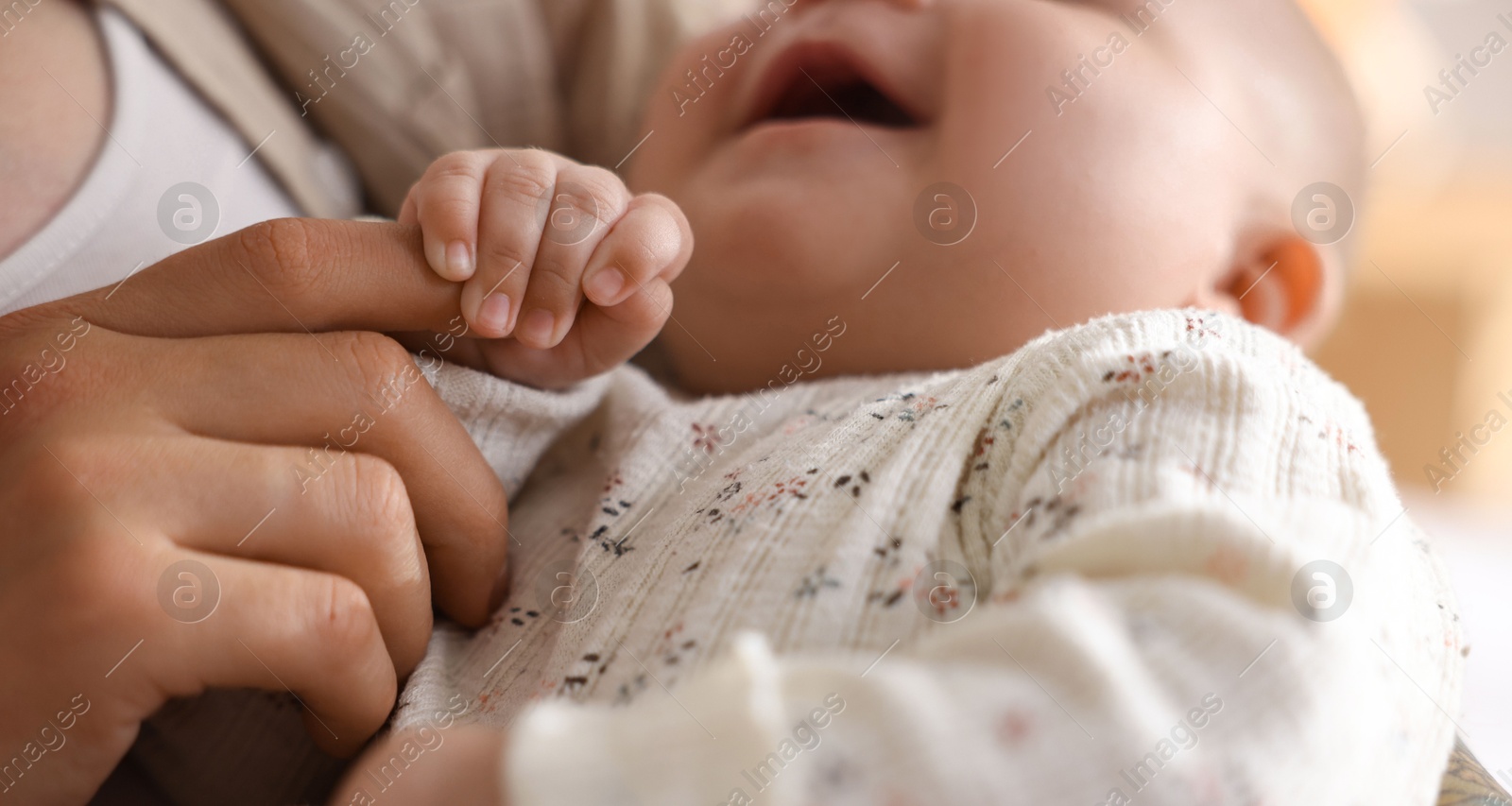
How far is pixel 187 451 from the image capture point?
0.48 m

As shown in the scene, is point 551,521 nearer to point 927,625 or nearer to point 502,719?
point 502,719

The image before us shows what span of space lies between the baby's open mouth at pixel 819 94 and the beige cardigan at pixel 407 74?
0.83 feet

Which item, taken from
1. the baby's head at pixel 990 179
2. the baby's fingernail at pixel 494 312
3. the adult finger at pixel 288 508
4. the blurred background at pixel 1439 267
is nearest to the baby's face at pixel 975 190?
the baby's head at pixel 990 179

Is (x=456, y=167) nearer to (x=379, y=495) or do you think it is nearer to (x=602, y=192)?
(x=602, y=192)

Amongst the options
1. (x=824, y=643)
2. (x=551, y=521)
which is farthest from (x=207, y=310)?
(x=824, y=643)

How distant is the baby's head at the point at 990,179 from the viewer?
779 millimetres

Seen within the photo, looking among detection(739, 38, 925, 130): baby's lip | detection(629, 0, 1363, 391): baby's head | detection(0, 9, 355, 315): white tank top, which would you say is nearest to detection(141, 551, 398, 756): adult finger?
detection(0, 9, 355, 315): white tank top

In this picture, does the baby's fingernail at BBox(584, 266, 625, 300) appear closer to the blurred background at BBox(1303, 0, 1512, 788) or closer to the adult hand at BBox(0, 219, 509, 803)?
the adult hand at BBox(0, 219, 509, 803)

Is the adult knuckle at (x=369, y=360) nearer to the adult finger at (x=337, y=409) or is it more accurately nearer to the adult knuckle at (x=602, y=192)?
the adult finger at (x=337, y=409)

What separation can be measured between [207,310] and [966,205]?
1.81ft

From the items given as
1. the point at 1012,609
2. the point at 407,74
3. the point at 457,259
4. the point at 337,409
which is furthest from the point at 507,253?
the point at 407,74

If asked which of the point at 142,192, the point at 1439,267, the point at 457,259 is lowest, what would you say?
the point at 1439,267

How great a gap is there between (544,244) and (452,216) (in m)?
0.06

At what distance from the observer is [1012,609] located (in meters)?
0.37
